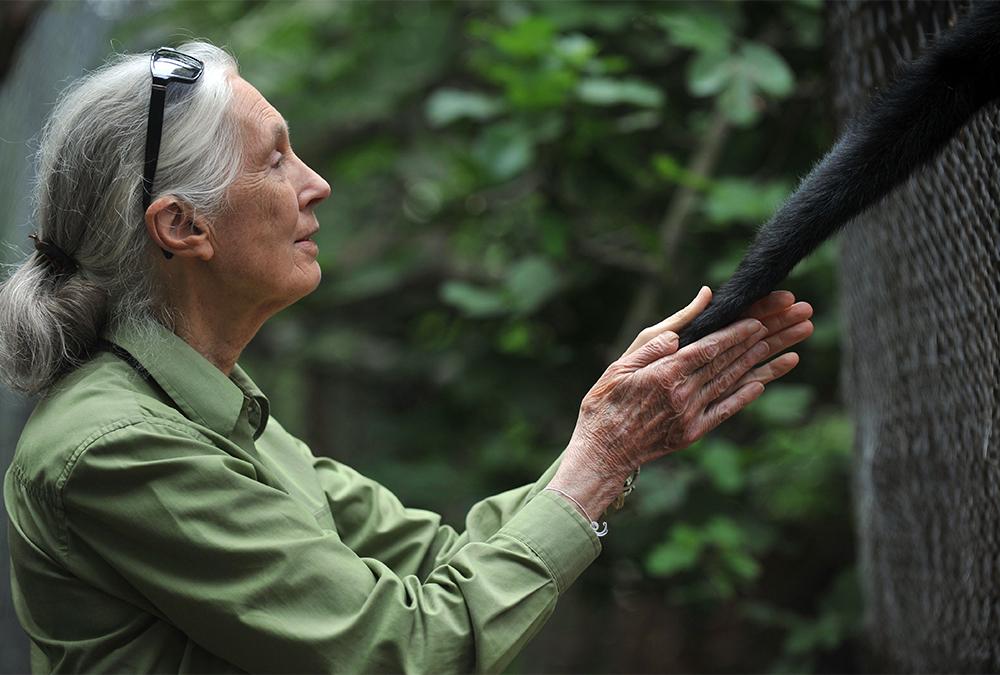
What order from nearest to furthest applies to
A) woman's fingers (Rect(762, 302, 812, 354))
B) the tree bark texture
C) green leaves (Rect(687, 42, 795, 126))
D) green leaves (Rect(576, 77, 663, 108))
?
woman's fingers (Rect(762, 302, 812, 354)) < the tree bark texture < green leaves (Rect(687, 42, 795, 126)) < green leaves (Rect(576, 77, 663, 108))

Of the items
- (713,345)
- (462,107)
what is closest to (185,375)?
(713,345)

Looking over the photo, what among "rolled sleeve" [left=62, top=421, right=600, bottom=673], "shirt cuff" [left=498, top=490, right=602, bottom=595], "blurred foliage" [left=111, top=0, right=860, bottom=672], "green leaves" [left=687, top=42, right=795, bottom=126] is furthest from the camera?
"blurred foliage" [left=111, top=0, right=860, bottom=672]

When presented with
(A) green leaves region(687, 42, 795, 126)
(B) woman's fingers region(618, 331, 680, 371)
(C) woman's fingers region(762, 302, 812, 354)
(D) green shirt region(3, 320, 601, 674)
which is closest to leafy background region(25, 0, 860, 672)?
(A) green leaves region(687, 42, 795, 126)

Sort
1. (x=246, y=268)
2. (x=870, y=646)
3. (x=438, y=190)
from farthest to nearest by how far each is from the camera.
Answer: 1. (x=438, y=190)
2. (x=870, y=646)
3. (x=246, y=268)

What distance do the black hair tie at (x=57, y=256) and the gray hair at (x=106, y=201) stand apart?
1cm

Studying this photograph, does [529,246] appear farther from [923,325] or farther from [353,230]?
[923,325]

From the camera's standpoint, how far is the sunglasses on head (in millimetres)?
1719

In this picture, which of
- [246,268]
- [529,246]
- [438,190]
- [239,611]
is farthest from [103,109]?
[438,190]

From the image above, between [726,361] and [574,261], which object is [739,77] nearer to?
[574,261]

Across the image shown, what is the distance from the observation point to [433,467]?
14.3 ft

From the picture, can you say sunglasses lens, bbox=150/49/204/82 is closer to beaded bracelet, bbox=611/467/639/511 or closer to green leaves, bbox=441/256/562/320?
Answer: beaded bracelet, bbox=611/467/639/511

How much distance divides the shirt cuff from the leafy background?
6.78 feet

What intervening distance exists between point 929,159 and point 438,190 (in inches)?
124

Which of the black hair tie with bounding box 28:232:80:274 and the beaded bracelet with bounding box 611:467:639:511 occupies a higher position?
the black hair tie with bounding box 28:232:80:274
